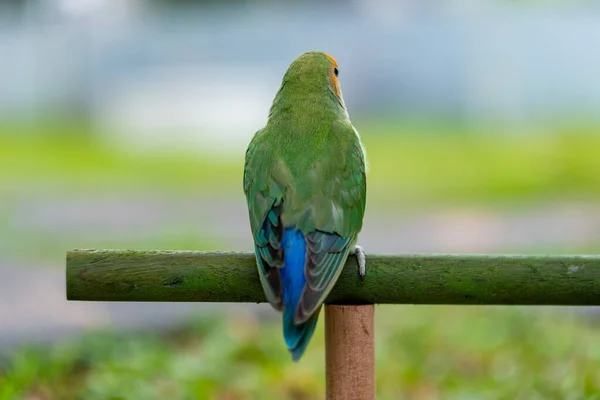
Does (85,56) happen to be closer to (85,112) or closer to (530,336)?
(85,112)

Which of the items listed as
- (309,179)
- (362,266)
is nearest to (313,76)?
(309,179)

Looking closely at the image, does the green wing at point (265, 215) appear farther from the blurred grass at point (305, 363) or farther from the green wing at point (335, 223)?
the blurred grass at point (305, 363)

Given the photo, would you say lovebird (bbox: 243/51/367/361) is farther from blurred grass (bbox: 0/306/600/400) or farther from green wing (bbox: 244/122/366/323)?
blurred grass (bbox: 0/306/600/400)

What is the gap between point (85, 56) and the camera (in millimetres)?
12094

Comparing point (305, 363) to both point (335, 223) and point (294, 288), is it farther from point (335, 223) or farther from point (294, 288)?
point (294, 288)

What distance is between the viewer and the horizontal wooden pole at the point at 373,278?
8.60 ft

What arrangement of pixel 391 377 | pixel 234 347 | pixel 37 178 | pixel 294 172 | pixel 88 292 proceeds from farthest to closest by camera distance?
pixel 37 178 < pixel 234 347 < pixel 391 377 < pixel 294 172 < pixel 88 292

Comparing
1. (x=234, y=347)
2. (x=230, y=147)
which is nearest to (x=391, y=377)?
(x=234, y=347)

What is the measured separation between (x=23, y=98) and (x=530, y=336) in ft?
31.0

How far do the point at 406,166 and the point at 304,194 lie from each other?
27.1ft

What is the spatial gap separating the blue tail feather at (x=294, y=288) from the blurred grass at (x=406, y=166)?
7.04 m

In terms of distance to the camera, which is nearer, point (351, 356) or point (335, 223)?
point (351, 356)

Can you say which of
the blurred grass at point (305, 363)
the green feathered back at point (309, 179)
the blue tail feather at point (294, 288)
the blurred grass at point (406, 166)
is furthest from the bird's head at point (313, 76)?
the blurred grass at point (406, 166)

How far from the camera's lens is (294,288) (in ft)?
8.27
